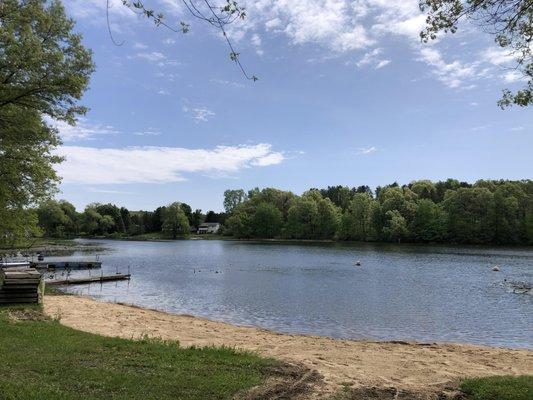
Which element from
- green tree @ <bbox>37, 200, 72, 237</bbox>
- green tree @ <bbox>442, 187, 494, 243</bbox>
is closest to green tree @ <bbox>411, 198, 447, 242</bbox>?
green tree @ <bbox>442, 187, 494, 243</bbox>

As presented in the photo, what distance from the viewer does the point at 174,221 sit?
180 m

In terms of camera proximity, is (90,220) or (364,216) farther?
(90,220)

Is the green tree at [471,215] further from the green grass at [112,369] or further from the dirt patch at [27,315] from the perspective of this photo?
the green grass at [112,369]

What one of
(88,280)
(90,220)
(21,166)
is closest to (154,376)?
(21,166)

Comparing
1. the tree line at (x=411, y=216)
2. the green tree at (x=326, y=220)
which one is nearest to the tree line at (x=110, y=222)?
the tree line at (x=411, y=216)

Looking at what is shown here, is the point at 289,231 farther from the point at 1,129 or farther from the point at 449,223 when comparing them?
the point at 1,129

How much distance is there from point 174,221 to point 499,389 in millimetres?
177093

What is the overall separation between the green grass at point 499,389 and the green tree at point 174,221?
174625 millimetres

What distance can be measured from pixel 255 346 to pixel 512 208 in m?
106

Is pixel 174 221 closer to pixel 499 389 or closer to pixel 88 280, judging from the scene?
pixel 88 280

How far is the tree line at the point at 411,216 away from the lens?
10712cm

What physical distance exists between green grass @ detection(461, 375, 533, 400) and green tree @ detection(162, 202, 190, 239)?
573 ft

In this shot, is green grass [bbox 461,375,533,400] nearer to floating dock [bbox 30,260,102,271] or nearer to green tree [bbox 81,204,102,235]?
floating dock [bbox 30,260,102,271]

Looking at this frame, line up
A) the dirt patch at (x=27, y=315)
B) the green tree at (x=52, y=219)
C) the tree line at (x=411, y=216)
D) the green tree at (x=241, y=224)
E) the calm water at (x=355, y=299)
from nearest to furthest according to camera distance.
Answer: the dirt patch at (x=27, y=315) < the calm water at (x=355, y=299) < the tree line at (x=411, y=216) < the green tree at (x=52, y=219) < the green tree at (x=241, y=224)
